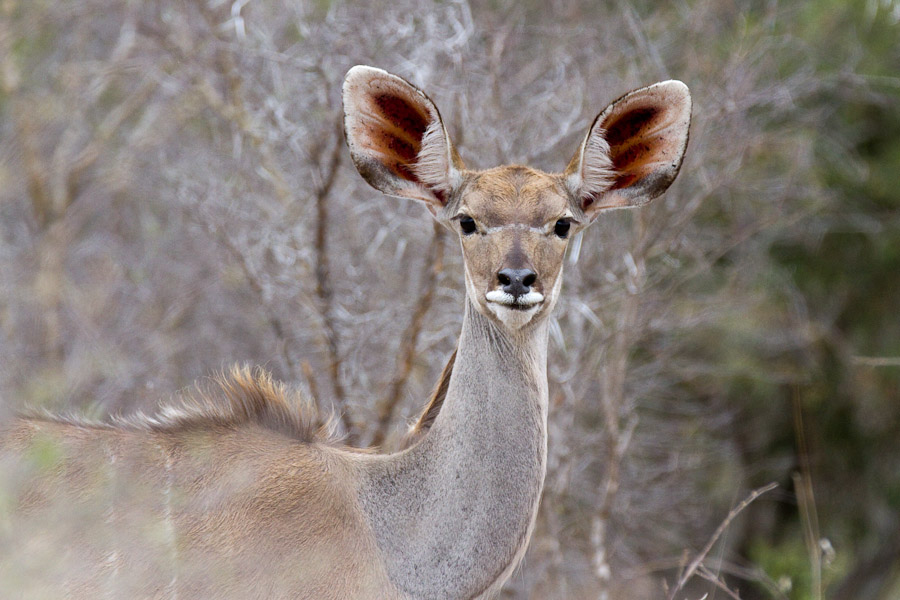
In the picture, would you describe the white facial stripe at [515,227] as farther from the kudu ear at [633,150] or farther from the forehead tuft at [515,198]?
the kudu ear at [633,150]

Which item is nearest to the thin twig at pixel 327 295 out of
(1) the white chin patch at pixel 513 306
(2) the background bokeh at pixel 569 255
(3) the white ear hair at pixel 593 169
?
(2) the background bokeh at pixel 569 255

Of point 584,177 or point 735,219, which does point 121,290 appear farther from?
point 584,177

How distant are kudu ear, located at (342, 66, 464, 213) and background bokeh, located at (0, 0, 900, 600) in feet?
2.78

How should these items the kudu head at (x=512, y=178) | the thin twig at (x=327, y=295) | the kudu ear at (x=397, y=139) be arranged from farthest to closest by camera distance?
1. the thin twig at (x=327, y=295)
2. the kudu ear at (x=397, y=139)
3. the kudu head at (x=512, y=178)

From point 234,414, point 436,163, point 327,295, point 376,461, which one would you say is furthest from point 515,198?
point 327,295

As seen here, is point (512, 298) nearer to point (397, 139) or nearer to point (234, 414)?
point (397, 139)

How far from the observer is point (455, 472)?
320 centimetres

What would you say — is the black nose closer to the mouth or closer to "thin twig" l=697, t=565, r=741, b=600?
the mouth

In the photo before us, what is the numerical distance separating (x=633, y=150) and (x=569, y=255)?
2.12 m

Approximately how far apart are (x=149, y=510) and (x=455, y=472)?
0.85 metres

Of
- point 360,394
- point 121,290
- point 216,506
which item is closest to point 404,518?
point 216,506

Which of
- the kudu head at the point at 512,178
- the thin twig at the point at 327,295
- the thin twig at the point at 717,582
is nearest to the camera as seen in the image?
the kudu head at the point at 512,178

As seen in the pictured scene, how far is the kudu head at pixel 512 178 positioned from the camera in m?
3.26

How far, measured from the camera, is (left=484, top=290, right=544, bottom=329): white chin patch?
10.3ft
